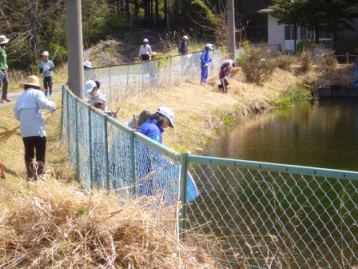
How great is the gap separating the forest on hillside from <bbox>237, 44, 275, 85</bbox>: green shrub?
154 inches

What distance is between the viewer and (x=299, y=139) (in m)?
19.2

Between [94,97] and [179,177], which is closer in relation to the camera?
[179,177]

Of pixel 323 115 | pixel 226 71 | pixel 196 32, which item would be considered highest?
pixel 196 32

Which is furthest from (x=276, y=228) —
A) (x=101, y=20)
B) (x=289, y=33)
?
(x=101, y=20)

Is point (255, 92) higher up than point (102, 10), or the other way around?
point (102, 10)

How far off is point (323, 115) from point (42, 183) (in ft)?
68.4

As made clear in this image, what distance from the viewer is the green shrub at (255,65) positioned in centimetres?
2739

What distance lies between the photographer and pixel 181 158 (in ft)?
15.8

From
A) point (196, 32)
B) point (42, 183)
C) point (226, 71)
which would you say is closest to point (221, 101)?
point (226, 71)

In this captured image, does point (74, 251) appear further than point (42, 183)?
No

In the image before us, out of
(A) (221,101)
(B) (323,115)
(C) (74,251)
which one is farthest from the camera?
(B) (323,115)

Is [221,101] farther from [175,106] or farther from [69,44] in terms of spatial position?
[69,44]

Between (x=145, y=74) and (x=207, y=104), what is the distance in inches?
103

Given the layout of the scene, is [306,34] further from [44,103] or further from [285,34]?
[44,103]
